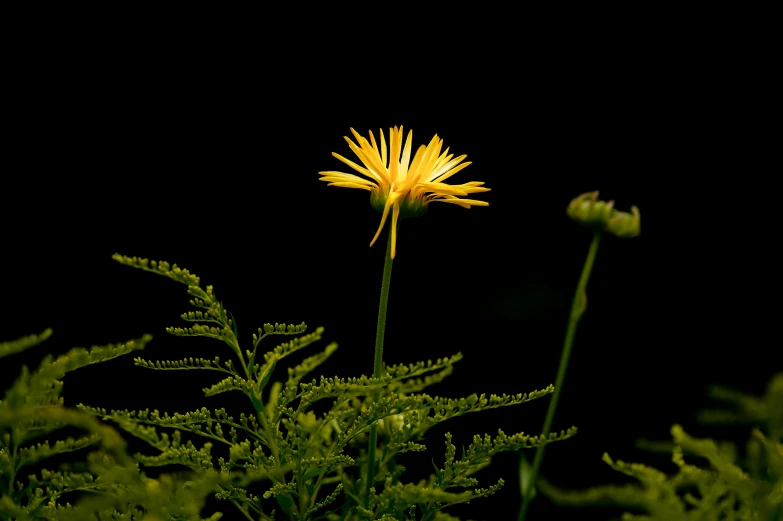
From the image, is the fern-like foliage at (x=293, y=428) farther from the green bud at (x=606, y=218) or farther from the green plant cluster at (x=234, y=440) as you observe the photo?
the green bud at (x=606, y=218)

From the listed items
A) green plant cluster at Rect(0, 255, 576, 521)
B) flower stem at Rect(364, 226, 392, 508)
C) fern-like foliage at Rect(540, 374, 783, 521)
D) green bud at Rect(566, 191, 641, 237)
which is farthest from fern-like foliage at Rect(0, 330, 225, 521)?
green bud at Rect(566, 191, 641, 237)

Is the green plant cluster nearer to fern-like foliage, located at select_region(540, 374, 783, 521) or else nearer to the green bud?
fern-like foliage, located at select_region(540, 374, 783, 521)

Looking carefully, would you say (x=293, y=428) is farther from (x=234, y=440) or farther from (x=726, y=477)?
(x=726, y=477)

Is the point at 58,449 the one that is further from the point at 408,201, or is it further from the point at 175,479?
the point at 408,201

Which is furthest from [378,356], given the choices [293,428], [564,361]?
[564,361]

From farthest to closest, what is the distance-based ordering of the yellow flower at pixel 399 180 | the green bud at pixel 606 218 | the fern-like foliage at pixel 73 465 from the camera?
1. the green bud at pixel 606 218
2. the yellow flower at pixel 399 180
3. the fern-like foliage at pixel 73 465

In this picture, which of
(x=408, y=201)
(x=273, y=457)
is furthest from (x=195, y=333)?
(x=408, y=201)

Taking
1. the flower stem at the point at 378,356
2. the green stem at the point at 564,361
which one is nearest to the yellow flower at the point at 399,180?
the flower stem at the point at 378,356
